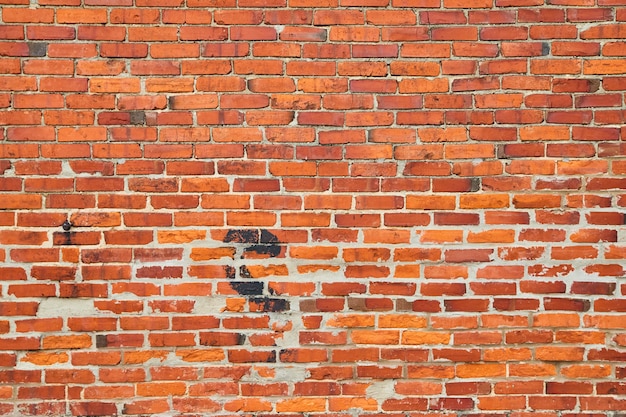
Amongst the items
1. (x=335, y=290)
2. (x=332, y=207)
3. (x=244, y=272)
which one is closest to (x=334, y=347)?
(x=335, y=290)

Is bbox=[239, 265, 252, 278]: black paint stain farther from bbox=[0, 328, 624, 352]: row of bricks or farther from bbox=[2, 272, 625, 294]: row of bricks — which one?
bbox=[0, 328, 624, 352]: row of bricks

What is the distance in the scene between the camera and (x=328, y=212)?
2.45 metres

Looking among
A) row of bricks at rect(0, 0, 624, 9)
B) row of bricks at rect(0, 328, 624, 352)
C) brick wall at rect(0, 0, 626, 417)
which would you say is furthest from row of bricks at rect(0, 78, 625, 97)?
row of bricks at rect(0, 328, 624, 352)

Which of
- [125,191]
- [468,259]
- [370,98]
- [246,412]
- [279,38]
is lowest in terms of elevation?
[246,412]

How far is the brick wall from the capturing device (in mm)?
2426

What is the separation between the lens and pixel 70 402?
2426mm

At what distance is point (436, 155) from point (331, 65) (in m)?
0.63

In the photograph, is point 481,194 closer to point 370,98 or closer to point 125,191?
point 370,98

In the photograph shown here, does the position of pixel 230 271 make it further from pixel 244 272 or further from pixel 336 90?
pixel 336 90

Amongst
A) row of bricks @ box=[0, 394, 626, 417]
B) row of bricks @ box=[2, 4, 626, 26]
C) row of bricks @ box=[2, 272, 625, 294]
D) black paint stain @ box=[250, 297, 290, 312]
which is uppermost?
row of bricks @ box=[2, 4, 626, 26]

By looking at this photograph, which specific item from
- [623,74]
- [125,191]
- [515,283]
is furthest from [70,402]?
[623,74]

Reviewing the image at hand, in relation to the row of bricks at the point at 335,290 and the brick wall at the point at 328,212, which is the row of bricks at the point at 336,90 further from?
the row of bricks at the point at 335,290

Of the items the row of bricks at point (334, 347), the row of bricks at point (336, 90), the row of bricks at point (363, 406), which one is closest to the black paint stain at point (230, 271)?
the row of bricks at point (334, 347)

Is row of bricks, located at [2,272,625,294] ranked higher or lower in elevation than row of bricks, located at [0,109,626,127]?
lower
